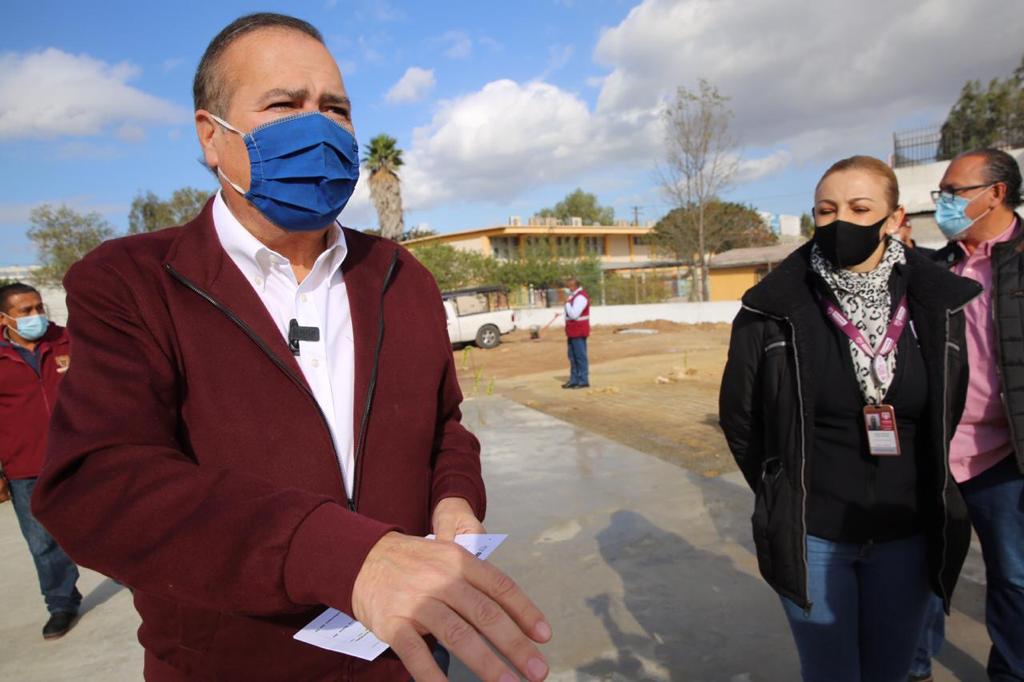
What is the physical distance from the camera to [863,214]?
7.33 feet

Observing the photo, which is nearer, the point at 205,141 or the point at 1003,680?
the point at 205,141

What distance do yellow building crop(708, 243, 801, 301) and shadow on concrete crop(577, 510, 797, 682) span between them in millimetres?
28257

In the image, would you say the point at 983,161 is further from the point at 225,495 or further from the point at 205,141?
the point at 225,495

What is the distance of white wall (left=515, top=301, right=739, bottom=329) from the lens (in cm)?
2322

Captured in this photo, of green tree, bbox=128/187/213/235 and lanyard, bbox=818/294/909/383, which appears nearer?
lanyard, bbox=818/294/909/383

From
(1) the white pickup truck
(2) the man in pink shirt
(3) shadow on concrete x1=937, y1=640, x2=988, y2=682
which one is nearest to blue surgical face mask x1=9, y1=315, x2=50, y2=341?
(2) the man in pink shirt

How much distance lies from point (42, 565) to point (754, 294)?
4176mm

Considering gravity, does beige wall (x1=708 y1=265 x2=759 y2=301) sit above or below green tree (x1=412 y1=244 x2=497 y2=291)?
below

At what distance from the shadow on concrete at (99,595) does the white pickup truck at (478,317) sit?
588 inches

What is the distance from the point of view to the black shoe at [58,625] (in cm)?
365

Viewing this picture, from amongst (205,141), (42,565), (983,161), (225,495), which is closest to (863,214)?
(983,161)

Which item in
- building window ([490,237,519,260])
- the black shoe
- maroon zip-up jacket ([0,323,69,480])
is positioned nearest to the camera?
the black shoe

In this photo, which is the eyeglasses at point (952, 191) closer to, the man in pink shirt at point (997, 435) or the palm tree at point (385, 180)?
the man in pink shirt at point (997, 435)

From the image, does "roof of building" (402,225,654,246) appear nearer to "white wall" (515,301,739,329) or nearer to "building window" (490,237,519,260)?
"building window" (490,237,519,260)
